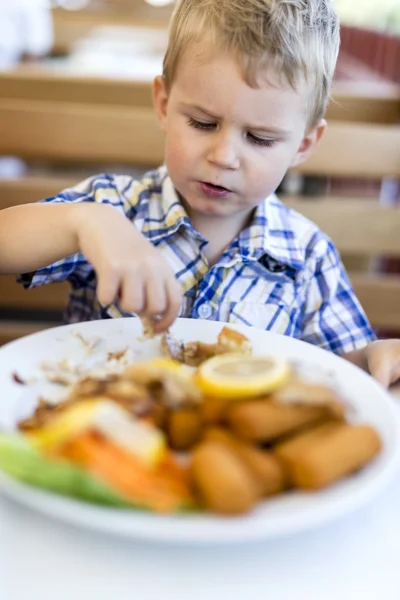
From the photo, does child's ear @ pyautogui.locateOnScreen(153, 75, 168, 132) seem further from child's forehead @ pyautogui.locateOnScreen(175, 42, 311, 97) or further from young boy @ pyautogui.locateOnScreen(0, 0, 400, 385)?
child's forehead @ pyautogui.locateOnScreen(175, 42, 311, 97)

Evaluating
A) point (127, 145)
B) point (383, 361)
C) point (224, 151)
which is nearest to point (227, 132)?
point (224, 151)

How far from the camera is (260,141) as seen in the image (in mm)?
983

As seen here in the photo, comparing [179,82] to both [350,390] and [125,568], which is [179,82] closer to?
[350,390]

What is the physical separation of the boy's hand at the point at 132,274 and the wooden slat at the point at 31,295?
2.20ft

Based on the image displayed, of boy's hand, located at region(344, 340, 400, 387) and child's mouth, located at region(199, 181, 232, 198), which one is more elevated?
child's mouth, located at region(199, 181, 232, 198)

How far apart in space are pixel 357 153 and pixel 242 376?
0.95 m

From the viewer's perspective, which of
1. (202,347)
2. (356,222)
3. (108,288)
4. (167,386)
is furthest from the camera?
(356,222)

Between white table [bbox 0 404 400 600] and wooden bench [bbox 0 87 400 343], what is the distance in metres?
0.94

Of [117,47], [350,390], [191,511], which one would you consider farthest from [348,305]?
[117,47]

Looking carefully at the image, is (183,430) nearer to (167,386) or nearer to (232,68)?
(167,386)

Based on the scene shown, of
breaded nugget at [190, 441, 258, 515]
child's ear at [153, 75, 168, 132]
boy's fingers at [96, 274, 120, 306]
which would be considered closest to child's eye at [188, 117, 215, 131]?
child's ear at [153, 75, 168, 132]

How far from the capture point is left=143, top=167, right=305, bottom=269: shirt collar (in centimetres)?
112

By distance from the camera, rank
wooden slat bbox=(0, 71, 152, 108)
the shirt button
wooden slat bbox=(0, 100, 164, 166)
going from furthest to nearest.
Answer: wooden slat bbox=(0, 71, 152, 108) → wooden slat bbox=(0, 100, 164, 166) → the shirt button

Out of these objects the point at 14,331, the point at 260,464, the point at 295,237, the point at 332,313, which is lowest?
the point at 14,331
